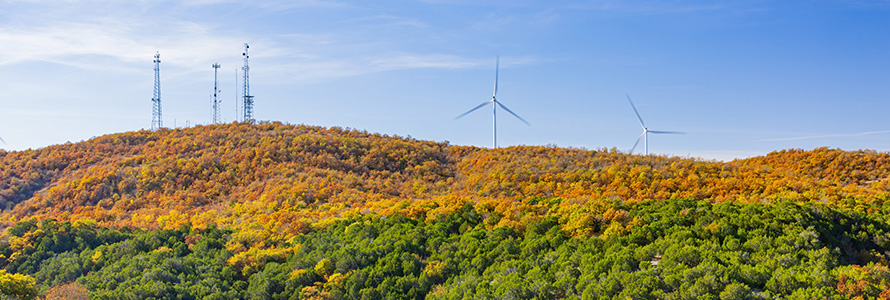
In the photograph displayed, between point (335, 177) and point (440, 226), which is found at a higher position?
point (335, 177)

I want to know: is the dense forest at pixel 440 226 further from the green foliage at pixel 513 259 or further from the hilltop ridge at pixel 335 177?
the hilltop ridge at pixel 335 177

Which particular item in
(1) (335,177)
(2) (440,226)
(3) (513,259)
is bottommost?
(3) (513,259)

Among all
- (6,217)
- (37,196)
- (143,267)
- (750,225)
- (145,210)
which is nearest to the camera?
(750,225)

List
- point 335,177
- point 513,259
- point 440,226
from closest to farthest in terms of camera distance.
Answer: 1. point 513,259
2. point 440,226
3. point 335,177

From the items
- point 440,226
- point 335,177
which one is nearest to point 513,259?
point 440,226

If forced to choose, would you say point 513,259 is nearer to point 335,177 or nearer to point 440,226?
point 440,226

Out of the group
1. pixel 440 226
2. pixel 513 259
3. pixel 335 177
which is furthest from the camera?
pixel 335 177

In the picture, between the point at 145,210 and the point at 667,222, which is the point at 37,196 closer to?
the point at 145,210

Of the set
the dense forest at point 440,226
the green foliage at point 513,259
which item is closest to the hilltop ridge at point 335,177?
the dense forest at point 440,226

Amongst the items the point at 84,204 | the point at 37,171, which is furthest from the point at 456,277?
the point at 37,171
